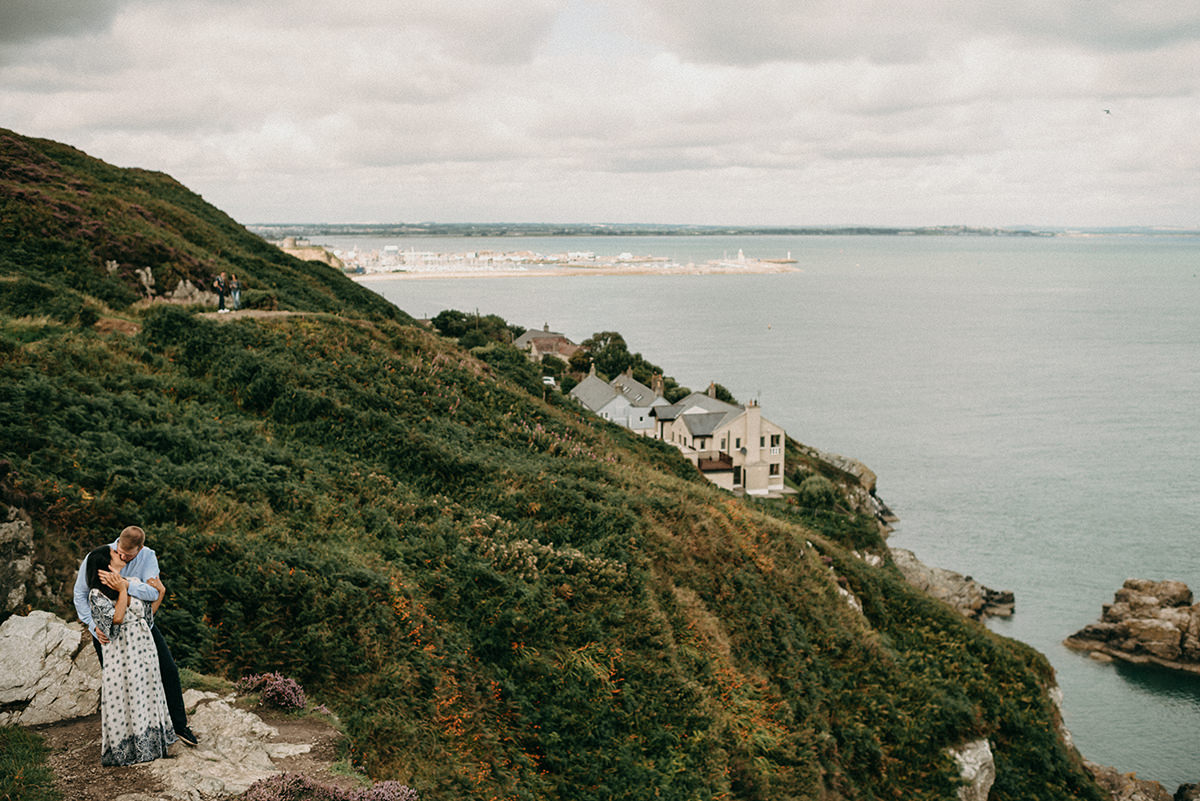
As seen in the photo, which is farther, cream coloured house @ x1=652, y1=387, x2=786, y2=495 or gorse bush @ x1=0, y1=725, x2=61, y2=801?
cream coloured house @ x1=652, y1=387, x2=786, y2=495

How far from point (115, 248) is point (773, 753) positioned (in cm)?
3120

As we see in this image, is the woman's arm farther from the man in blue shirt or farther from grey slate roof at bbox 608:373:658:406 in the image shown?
grey slate roof at bbox 608:373:658:406

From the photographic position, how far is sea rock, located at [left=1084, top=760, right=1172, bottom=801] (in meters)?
26.8

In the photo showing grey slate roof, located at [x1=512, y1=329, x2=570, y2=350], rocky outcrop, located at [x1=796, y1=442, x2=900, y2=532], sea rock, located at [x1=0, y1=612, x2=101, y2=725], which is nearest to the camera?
sea rock, located at [x1=0, y1=612, x2=101, y2=725]

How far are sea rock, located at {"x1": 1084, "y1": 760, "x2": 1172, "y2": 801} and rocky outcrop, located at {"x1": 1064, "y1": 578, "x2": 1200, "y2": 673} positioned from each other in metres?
13.5

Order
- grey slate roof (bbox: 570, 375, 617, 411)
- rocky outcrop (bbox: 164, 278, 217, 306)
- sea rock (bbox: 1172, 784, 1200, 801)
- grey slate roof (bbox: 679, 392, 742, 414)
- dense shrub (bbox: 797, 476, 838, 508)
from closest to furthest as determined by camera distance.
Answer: sea rock (bbox: 1172, 784, 1200, 801) → rocky outcrop (bbox: 164, 278, 217, 306) → dense shrub (bbox: 797, 476, 838, 508) → grey slate roof (bbox: 679, 392, 742, 414) → grey slate roof (bbox: 570, 375, 617, 411)

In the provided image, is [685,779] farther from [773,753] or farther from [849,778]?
[849,778]

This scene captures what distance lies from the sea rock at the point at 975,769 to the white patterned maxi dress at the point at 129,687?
1644 cm

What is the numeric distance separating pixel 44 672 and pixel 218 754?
225 centimetres

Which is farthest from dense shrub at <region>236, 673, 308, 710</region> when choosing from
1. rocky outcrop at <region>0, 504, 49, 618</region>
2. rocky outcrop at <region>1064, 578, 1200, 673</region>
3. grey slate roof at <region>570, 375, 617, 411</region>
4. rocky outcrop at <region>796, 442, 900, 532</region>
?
grey slate roof at <region>570, 375, 617, 411</region>

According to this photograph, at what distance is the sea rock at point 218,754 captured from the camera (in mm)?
8180

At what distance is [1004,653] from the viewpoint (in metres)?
24.0

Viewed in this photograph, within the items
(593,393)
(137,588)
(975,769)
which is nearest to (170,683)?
(137,588)

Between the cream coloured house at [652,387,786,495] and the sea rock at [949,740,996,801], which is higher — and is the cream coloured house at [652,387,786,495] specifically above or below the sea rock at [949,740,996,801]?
above
